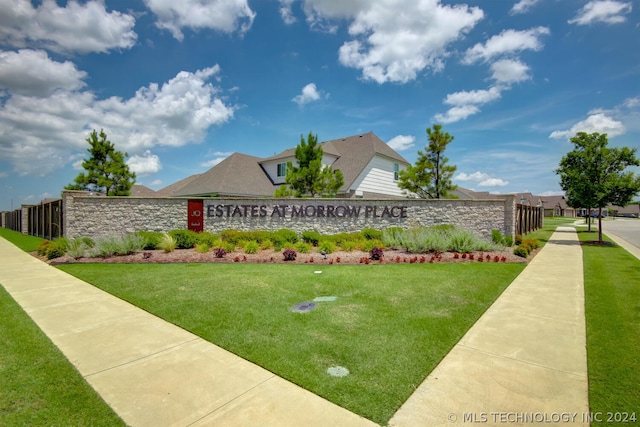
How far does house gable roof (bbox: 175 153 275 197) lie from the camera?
2539 cm

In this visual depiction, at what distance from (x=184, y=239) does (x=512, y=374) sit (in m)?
13.8

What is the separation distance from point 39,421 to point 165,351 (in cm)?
156

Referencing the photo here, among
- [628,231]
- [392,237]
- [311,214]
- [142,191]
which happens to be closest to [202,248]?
[311,214]

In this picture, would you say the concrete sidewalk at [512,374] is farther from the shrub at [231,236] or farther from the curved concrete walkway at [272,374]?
the shrub at [231,236]

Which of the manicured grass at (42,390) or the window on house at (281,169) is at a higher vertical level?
the window on house at (281,169)

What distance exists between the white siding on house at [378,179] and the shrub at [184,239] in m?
12.4

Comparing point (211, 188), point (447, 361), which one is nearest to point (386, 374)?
point (447, 361)

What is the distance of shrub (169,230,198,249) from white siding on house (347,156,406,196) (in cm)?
1239

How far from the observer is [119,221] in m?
16.5

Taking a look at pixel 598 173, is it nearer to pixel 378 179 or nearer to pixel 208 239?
pixel 378 179

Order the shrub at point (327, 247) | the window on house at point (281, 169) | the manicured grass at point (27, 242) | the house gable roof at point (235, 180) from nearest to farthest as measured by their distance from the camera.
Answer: the shrub at point (327, 247) < the manicured grass at point (27, 242) < the house gable roof at point (235, 180) < the window on house at point (281, 169)

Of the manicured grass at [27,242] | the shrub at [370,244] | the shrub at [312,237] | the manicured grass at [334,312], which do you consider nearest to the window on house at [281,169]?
the shrub at [312,237]

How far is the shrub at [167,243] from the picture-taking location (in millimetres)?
13623

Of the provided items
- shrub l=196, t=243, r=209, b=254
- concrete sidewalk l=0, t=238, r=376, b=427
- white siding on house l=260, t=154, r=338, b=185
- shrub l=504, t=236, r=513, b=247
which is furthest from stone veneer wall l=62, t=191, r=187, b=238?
shrub l=504, t=236, r=513, b=247
